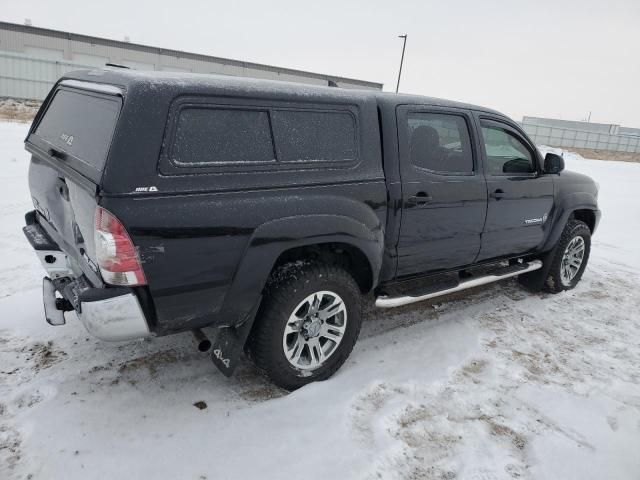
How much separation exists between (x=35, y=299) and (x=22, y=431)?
1646 mm

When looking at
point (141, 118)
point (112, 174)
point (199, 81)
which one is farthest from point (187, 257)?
point (199, 81)

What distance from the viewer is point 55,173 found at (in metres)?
2.82

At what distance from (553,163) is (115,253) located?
3.85m

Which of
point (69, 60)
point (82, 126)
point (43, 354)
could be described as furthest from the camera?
point (69, 60)

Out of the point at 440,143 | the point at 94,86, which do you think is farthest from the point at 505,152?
the point at 94,86

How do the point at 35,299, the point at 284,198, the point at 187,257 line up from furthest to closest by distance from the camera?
the point at 35,299
the point at 284,198
the point at 187,257

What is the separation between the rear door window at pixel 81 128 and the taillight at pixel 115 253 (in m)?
0.22

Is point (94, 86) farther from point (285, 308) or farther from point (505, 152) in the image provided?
point (505, 152)

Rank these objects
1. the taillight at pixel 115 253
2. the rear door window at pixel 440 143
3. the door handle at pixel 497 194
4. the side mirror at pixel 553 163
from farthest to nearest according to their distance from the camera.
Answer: the side mirror at pixel 553 163 < the door handle at pixel 497 194 < the rear door window at pixel 440 143 < the taillight at pixel 115 253

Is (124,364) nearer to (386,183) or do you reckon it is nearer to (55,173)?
(55,173)

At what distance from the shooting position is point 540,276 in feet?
16.1

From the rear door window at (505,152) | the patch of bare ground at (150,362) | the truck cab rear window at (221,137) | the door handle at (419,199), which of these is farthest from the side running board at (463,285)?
the patch of bare ground at (150,362)

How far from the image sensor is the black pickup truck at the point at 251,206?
2.32 metres

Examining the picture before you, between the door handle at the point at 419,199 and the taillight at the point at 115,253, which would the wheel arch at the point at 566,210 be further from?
the taillight at the point at 115,253
